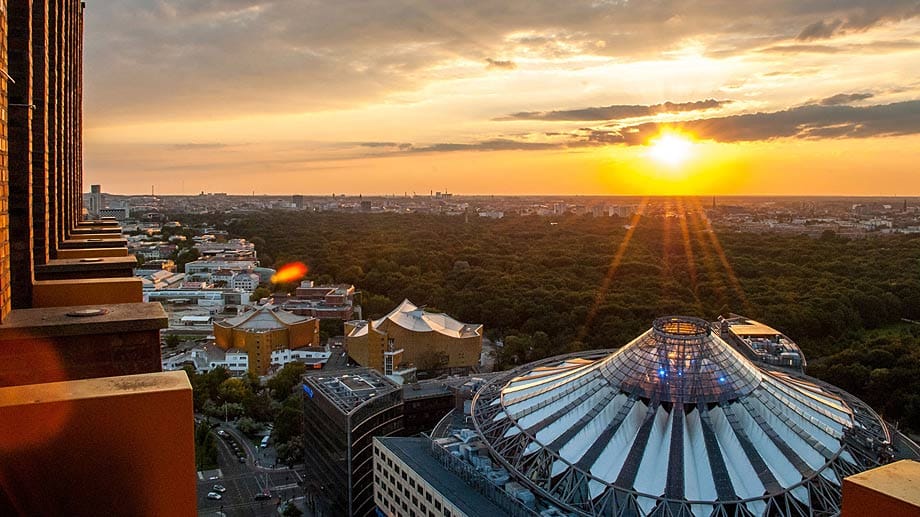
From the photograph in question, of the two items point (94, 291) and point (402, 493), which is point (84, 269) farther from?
point (402, 493)

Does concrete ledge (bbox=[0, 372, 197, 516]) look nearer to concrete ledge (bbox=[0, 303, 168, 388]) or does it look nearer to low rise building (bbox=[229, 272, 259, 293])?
concrete ledge (bbox=[0, 303, 168, 388])

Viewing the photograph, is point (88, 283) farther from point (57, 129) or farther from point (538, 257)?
point (538, 257)

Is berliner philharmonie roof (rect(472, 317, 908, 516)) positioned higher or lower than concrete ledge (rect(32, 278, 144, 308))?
lower

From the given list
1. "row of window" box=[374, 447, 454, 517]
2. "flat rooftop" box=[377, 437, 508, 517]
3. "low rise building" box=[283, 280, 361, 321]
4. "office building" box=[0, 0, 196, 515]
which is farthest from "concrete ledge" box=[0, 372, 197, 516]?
"low rise building" box=[283, 280, 361, 321]

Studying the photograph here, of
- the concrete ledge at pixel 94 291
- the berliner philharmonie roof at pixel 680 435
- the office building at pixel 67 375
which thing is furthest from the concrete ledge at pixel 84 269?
the berliner philharmonie roof at pixel 680 435

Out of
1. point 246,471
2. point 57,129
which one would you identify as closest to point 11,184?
point 57,129

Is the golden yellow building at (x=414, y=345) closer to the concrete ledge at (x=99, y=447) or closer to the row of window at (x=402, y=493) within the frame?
the row of window at (x=402, y=493)

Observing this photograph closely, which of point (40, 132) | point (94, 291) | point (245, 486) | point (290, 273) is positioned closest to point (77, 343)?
point (94, 291)

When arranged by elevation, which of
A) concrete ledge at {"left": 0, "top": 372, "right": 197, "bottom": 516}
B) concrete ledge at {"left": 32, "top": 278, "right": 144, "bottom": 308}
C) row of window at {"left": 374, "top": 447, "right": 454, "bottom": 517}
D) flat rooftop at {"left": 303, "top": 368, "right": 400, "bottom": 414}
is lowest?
row of window at {"left": 374, "top": 447, "right": 454, "bottom": 517}
